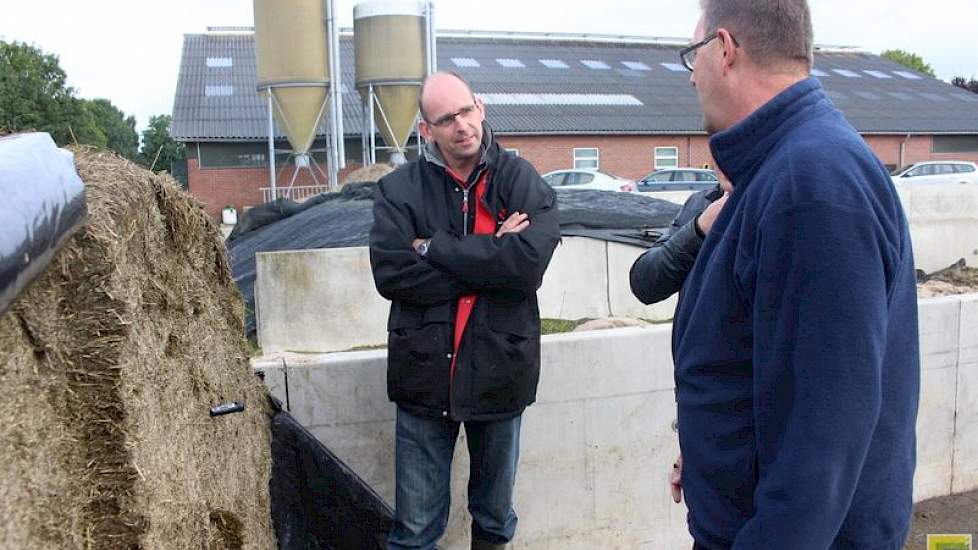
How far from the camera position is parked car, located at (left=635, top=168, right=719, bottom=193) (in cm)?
2096

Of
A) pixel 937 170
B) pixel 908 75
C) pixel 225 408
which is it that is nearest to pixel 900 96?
pixel 908 75

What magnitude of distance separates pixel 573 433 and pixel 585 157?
25741mm

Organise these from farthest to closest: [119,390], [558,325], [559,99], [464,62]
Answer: [464,62], [559,99], [558,325], [119,390]

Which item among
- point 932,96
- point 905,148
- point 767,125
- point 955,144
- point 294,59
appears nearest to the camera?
point 767,125

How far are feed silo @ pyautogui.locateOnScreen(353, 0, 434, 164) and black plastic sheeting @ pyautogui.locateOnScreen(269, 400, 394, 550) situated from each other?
1312cm

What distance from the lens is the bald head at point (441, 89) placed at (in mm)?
3000

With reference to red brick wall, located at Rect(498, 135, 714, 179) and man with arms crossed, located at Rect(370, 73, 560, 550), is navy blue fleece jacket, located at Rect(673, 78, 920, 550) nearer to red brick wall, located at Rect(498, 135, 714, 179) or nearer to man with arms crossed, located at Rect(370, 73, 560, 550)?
man with arms crossed, located at Rect(370, 73, 560, 550)

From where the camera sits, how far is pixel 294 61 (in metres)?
15.1

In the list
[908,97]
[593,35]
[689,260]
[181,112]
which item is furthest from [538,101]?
[689,260]

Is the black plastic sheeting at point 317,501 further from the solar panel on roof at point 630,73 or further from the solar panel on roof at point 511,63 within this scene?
the solar panel on roof at point 630,73

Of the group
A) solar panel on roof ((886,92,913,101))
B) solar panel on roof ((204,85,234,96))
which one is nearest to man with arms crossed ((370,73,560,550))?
solar panel on roof ((204,85,234,96))

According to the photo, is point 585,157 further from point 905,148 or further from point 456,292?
point 456,292

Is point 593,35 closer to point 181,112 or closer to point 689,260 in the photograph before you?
point 181,112

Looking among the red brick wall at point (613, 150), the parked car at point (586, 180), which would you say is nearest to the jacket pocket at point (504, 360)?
the parked car at point (586, 180)
